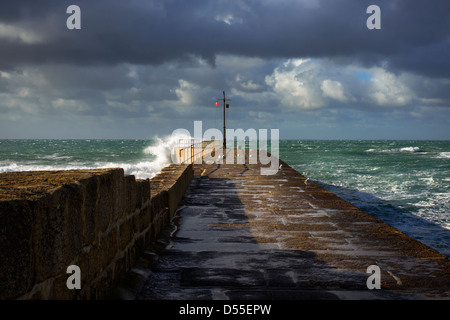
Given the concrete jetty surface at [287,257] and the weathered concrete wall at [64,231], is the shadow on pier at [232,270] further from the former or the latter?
the weathered concrete wall at [64,231]

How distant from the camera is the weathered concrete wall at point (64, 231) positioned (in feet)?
6.48

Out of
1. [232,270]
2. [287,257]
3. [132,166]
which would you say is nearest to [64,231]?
[232,270]

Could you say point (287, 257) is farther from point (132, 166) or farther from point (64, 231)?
point (132, 166)

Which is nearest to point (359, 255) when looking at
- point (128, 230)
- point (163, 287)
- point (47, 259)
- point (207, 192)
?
point (163, 287)

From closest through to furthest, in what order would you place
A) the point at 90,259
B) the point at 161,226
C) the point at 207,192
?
the point at 90,259, the point at 161,226, the point at 207,192

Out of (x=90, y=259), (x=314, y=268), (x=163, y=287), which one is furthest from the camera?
(x=314, y=268)

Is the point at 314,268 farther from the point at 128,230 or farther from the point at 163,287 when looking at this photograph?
the point at 128,230

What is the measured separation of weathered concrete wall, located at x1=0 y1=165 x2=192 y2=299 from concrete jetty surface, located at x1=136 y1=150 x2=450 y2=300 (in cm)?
54

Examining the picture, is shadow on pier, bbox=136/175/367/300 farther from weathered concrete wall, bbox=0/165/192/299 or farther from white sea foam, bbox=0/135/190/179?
white sea foam, bbox=0/135/190/179

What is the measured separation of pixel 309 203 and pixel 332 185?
1334cm

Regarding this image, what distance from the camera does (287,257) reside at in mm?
4641

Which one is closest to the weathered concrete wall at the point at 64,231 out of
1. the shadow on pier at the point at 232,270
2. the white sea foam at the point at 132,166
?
the shadow on pier at the point at 232,270

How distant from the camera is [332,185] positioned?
21.2m

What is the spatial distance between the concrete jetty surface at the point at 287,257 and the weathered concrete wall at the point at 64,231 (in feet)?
1.76
